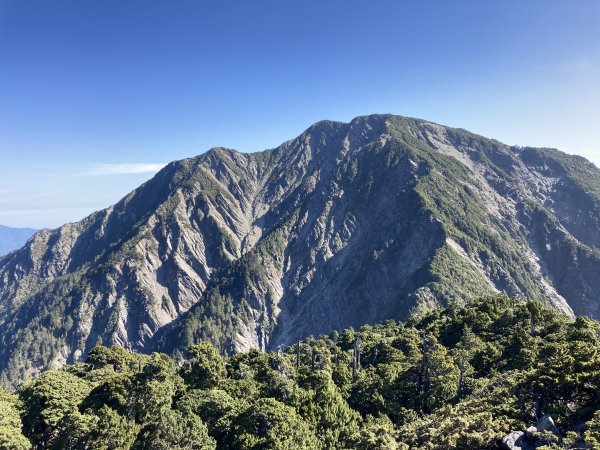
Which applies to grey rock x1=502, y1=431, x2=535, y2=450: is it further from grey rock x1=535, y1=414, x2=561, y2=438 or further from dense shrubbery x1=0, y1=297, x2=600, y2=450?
dense shrubbery x1=0, y1=297, x2=600, y2=450

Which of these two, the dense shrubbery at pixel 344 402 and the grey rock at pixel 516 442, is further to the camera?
the dense shrubbery at pixel 344 402

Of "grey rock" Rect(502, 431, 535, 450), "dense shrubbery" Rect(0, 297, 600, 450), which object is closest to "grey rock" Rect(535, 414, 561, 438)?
"grey rock" Rect(502, 431, 535, 450)

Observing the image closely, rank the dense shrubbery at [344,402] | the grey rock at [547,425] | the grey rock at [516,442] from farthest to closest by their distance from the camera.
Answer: the dense shrubbery at [344,402] < the grey rock at [547,425] < the grey rock at [516,442]

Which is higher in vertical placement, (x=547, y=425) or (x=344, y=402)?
(x=547, y=425)

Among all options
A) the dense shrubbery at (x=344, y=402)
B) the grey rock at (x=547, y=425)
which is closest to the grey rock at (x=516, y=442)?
the grey rock at (x=547, y=425)

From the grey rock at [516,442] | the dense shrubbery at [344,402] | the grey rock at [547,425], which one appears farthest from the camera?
the dense shrubbery at [344,402]

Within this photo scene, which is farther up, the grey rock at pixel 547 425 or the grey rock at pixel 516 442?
the grey rock at pixel 547 425

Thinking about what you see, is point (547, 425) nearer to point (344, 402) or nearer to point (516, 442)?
point (516, 442)

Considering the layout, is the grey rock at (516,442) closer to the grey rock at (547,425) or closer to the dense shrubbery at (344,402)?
the grey rock at (547,425)

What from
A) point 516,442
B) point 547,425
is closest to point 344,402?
point 516,442
